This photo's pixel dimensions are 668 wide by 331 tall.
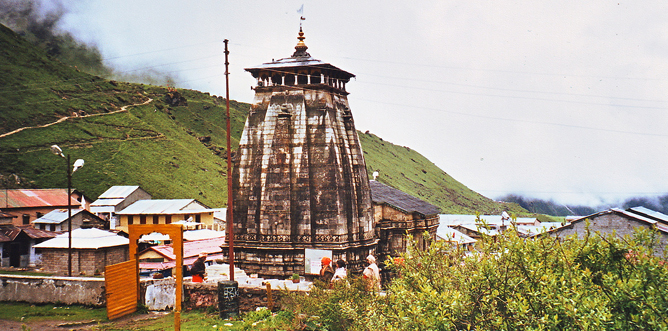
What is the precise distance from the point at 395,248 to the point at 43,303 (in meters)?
24.3

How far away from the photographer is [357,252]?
32.3 metres

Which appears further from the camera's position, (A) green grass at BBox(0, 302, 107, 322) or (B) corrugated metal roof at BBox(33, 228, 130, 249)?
(B) corrugated metal roof at BBox(33, 228, 130, 249)

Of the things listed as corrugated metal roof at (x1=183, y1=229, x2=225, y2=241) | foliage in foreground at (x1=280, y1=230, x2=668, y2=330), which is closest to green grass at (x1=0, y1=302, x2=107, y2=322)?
foliage in foreground at (x1=280, y1=230, x2=668, y2=330)

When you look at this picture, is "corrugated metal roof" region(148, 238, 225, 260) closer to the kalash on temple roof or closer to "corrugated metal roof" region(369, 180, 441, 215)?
"corrugated metal roof" region(369, 180, 441, 215)

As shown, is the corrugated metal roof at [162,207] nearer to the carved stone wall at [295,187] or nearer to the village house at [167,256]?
the village house at [167,256]

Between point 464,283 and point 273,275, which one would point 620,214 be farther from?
point 464,283

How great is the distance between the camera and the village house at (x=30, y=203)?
211 ft

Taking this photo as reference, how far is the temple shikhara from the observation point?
31391 millimetres

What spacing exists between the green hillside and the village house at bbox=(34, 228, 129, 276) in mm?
46759

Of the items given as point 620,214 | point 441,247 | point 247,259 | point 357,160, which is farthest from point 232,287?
point 620,214

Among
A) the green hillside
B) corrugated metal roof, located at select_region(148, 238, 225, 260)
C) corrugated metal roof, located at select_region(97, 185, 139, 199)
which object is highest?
the green hillside

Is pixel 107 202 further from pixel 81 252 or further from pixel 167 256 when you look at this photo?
pixel 167 256

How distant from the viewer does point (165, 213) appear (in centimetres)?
6688

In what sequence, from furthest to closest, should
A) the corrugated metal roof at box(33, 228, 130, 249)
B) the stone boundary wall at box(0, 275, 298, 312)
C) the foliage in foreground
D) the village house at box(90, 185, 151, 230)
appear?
1. the village house at box(90, 185, 151, 230)
2. the corrugated metal roof at box(33, 228, 130, 249)
3. the stone boundary wall at box(0, 275, 298, 312)
4. the foliage in foreground
